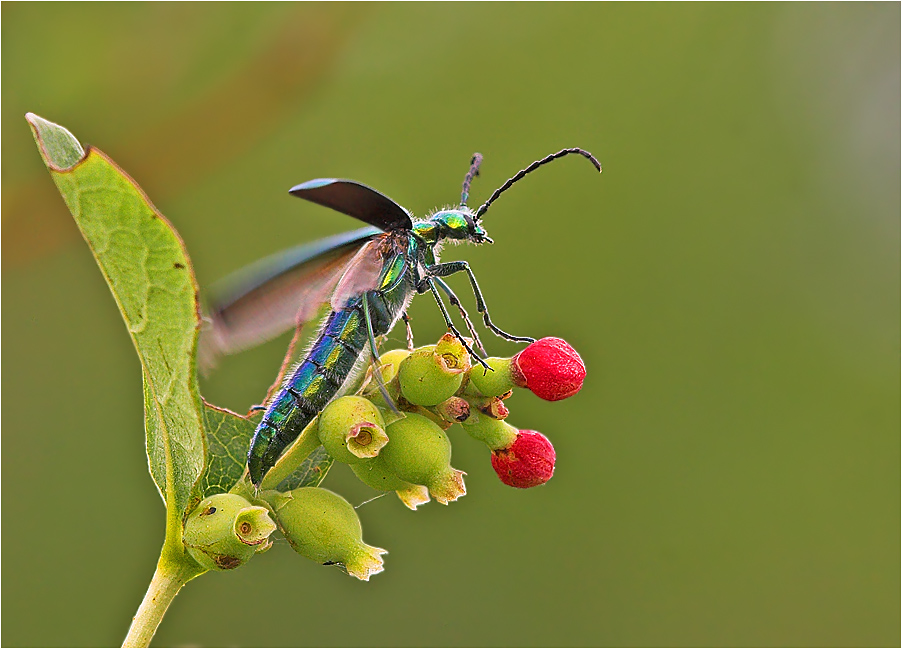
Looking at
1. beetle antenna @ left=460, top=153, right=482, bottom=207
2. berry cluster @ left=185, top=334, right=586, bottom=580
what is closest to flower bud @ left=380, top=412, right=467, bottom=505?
berry cluster @ left=185, top=334, right=586, bottom=580

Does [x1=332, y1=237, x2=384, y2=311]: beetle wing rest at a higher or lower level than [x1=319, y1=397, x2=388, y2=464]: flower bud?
higher

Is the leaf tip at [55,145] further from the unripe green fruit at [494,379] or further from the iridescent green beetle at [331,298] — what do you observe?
the unripe green fruit at [494,379]

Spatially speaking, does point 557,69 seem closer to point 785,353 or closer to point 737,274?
point 737,274

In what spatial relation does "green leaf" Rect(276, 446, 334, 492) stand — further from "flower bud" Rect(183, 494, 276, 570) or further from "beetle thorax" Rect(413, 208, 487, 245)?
"beetle thorax" Rect(413, 208, 487, 245)

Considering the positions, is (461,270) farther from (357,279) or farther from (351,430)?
(351,430)

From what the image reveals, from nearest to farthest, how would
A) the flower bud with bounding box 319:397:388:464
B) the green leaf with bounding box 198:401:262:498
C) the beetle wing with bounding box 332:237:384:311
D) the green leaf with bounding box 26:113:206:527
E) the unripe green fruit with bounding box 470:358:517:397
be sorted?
the green leaf with bounding box 26:113:206:527, the flower bud with bounding box 319:397:388:464, the green leaf with bounding box 198:401:262:498, the unripe green fruit with bounding box 470:358:517:397, the beetle wing with bounding box 332:237:384:311

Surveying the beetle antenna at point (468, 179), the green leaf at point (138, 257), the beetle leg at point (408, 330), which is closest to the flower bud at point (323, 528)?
the green leaf at point (138, 257)
